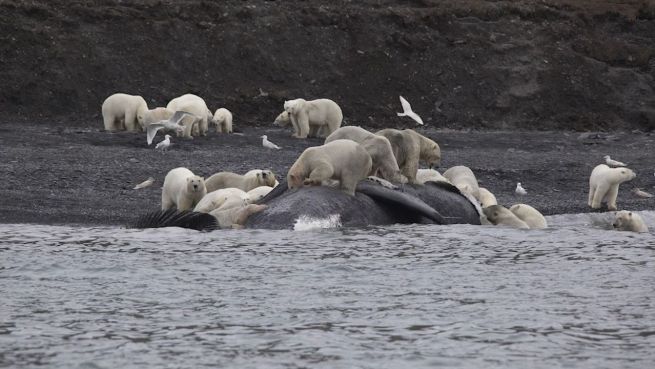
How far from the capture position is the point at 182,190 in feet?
55.5

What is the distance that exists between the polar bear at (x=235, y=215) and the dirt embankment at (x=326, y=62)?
14.5 metres

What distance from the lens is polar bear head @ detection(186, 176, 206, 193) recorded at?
54.4ft

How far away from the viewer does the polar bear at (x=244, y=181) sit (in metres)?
17.0

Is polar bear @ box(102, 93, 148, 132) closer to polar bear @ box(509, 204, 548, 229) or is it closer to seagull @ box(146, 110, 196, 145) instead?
seagull @ box(146, 110, 196, 145)

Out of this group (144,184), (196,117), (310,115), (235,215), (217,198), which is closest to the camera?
(235,215)

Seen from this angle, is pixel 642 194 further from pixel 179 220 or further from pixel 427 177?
pixel 179 220

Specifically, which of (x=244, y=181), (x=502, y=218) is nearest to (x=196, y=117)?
(x=244, y=181)

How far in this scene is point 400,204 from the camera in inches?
582

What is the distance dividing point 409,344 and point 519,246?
480 cm

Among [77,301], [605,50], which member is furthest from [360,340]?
[605,50]

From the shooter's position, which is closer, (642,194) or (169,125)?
(642,194)

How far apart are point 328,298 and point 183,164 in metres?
10.9

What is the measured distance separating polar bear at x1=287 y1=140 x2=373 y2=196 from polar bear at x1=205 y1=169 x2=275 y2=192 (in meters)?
2.35

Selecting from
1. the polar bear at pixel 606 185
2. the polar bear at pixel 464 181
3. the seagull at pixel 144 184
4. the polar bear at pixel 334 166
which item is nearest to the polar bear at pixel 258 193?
the polar bear at pixel 334 166
